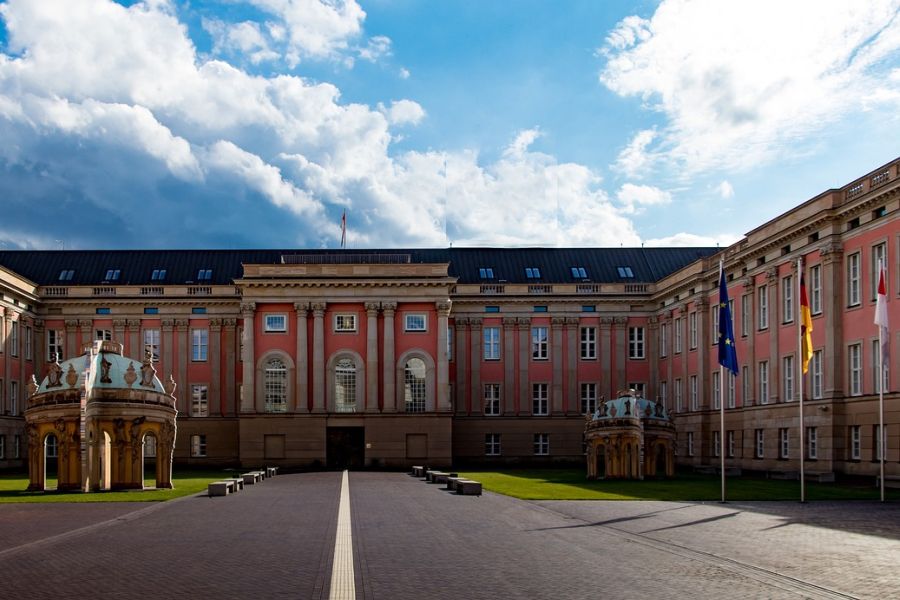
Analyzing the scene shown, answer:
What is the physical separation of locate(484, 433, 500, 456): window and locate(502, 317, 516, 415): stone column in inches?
96.7

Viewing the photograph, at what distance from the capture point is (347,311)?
88438 millimetres

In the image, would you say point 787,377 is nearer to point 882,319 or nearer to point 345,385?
point 882,319

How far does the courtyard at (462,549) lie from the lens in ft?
63.6

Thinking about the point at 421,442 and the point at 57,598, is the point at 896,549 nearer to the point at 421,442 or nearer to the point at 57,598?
the point at 57,598

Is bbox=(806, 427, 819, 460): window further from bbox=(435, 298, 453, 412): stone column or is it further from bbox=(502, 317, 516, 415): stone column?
bbox=(502, 317, 516, 415): stone column

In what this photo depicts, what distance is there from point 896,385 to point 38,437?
38708 millimetres

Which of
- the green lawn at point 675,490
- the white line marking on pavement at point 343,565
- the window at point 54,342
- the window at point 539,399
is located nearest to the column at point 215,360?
the window at point 54,342

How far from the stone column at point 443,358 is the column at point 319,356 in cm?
874

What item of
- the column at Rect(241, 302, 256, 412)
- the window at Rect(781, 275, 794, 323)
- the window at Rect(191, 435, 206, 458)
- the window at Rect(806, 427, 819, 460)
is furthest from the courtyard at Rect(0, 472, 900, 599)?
the window at Rect(191, 435, 206, 458)

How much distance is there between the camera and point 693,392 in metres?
82.9

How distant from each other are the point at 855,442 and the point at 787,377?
944 cm

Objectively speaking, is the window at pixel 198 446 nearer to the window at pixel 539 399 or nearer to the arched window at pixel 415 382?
the arched window at pixel 415 382

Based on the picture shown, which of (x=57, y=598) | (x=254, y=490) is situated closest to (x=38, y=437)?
(x=254, y=490)

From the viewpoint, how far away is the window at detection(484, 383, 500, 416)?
312ft
